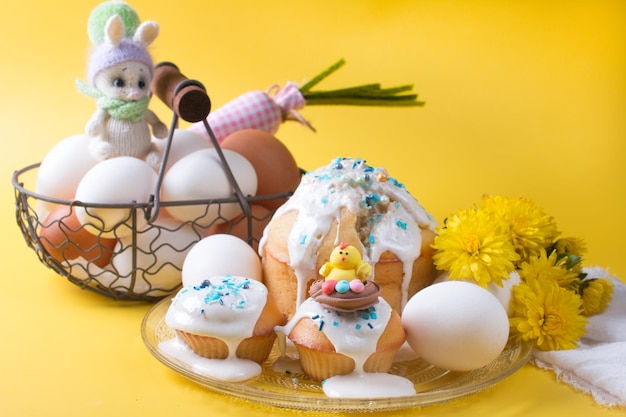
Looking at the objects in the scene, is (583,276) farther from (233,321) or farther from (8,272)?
(8,272)

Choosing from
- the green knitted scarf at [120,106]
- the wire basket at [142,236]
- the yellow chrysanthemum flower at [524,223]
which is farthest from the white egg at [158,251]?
the yellow chrysanthemum flower at [524,223]

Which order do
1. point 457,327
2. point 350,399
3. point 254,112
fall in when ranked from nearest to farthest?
point 350,399 → point 457,327 → point 254,112

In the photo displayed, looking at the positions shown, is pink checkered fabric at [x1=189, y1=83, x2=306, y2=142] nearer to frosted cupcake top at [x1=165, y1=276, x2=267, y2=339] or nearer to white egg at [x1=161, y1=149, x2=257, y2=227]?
white egg at [x1=161, y1=149, x2=257, y2=227]

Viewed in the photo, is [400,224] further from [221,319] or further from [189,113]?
[189,113]

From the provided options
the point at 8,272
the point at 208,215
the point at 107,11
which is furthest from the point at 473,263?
the point at 8,272

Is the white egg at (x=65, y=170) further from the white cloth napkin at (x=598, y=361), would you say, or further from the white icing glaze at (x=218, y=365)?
the white cloth napkin at (x=598, y=361)

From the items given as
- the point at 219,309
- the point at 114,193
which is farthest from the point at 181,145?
the point at 219,309
